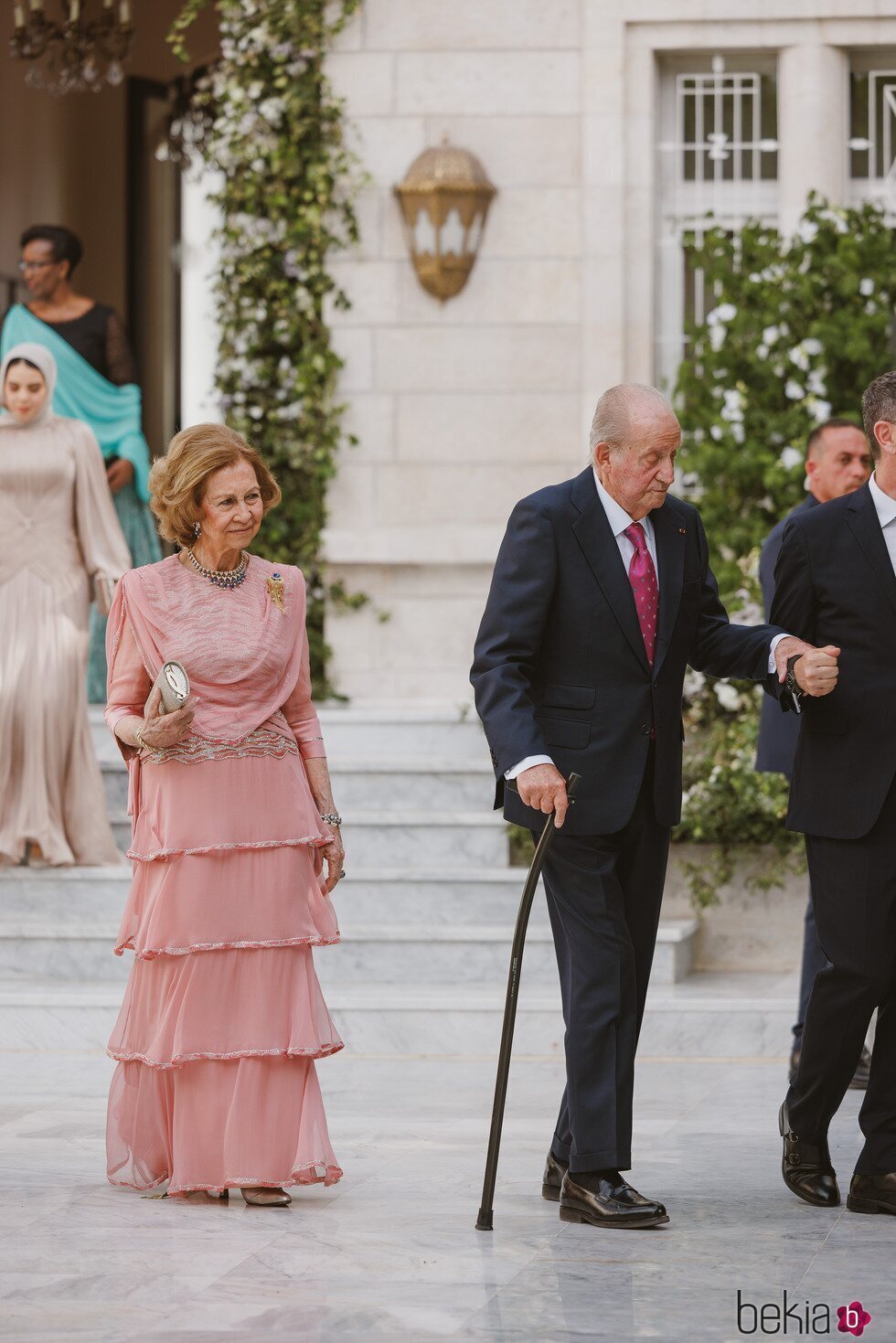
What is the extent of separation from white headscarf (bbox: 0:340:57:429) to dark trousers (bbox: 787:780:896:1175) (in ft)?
14.0

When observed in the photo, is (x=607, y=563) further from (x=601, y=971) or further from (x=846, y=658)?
(x=601, y=971)

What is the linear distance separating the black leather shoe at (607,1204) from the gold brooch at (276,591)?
1.51 meters

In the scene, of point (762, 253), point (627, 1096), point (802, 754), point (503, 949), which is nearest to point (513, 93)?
point (762, 253)

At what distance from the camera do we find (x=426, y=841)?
27.0 ft

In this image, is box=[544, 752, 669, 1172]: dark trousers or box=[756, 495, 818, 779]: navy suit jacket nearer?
box=[544, 752, 669, 1172]: dark trousers

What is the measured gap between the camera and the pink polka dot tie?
462 centimetres

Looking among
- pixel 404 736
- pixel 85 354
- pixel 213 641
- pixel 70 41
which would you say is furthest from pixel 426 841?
pixel 70 41

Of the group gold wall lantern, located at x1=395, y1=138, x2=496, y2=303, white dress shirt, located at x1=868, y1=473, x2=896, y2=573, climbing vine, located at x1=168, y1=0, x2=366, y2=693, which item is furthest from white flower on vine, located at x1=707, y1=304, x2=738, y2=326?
white dress shirt, located at x1=868, y1=473, x2=896, y2=573

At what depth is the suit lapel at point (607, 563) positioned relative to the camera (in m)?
4.55

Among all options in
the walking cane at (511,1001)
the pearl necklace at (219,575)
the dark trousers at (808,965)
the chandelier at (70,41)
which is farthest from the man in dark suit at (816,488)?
the chandelier at (70,41)

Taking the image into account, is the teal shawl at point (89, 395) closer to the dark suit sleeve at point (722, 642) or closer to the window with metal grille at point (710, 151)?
the window with metal grille at point (710, 151)

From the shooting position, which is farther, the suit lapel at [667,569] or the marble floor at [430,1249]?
the suit lapel at [667,569]

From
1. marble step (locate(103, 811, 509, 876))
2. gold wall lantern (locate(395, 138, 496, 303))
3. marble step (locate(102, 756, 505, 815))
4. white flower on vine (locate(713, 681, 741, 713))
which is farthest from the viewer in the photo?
gold wall lantern (locate(395, 138, 496, 303))

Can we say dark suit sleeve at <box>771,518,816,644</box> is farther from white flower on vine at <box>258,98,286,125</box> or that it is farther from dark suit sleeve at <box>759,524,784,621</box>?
white flower on vine at <box>258,98,286,125</box>
